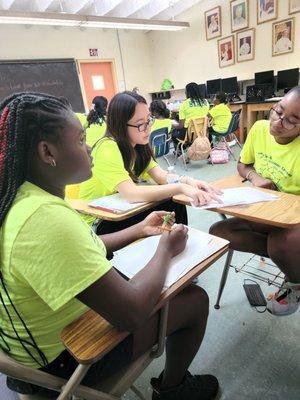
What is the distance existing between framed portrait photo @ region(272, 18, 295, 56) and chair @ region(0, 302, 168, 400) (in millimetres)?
6508

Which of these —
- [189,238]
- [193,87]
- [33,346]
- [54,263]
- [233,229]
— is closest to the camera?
[54,263]

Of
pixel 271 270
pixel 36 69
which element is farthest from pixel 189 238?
pixel 36 69

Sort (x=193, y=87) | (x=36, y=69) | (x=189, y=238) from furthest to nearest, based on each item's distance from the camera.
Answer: (x=36, y=69), (x=193, y=87), (x=189, y=238)

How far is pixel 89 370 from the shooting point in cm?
77

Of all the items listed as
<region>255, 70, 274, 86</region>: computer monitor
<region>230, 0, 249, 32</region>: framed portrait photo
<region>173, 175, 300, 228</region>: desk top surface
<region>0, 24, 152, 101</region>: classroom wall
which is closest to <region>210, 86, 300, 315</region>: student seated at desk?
<region>173, 175, 300, 228</region>: desk top surface

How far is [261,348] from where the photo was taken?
1.38 meters

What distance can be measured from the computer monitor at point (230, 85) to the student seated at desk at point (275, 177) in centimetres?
576

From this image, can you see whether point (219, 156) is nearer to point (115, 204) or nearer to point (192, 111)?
point (192, 111)

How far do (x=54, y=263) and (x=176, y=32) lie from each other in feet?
28.7

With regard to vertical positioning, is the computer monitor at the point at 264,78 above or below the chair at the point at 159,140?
above

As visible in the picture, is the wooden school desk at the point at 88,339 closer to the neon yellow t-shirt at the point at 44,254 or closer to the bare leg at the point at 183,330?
the neon yellow t-shirt at the point at 44,254

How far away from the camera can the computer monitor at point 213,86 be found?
7020 millimetres

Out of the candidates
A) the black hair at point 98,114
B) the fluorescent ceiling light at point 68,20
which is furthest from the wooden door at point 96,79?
the black hair at point 98,114

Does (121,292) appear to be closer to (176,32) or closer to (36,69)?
(36,69)
